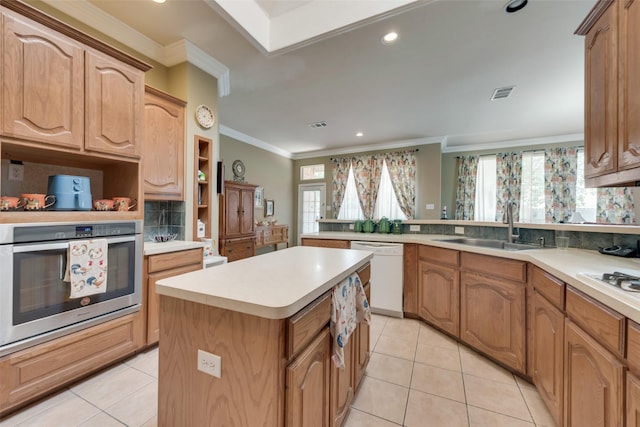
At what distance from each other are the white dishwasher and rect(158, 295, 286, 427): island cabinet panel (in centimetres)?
220

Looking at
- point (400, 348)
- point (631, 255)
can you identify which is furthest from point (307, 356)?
point (631, 255)

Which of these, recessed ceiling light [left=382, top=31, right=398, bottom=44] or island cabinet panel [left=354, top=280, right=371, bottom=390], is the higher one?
recessed ceiling light [left=382, top=31, right=398, bottom=44]

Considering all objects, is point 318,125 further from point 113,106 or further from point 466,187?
point 466,187

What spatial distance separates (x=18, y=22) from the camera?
1.43 metres

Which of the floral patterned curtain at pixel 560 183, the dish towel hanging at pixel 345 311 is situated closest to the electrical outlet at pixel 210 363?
the dish towel hanging at pixel 345 311

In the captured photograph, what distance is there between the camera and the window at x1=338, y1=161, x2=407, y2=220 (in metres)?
5.93

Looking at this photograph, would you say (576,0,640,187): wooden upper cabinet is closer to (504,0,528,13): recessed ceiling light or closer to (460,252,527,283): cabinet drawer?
(504,0,528,13): recessed ceiling light

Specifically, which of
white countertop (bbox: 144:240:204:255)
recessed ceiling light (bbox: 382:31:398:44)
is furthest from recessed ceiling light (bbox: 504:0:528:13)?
white countertop (bbox: 144:240:204:255)

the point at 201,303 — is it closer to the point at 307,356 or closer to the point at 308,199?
the point at 307,356

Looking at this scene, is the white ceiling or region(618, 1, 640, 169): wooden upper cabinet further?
the white ceiling

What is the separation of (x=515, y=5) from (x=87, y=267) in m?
3.57

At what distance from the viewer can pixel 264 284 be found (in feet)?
3.31

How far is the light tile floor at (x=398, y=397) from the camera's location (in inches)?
56.7

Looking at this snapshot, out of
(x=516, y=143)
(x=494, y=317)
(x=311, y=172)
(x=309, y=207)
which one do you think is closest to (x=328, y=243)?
(x=494, y=317)
